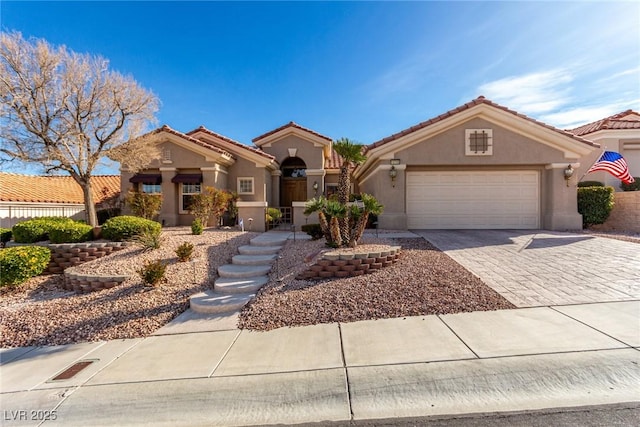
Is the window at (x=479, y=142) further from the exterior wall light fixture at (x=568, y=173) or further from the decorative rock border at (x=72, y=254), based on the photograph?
the decorative rock border at (x=72, y=254)

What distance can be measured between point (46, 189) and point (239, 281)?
58.3ft

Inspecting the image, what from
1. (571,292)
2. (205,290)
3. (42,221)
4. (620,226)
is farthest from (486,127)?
(42,221)

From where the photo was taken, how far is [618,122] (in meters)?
14.3

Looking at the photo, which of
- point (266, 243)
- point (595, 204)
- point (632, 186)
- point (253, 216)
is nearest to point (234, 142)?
point (253, 216)

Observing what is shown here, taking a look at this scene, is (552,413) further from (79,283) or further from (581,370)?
(79,283)

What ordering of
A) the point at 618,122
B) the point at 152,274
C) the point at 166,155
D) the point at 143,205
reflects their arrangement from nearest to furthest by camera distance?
the point at 152,274
the point at 143,205
the point at 166,155
the point at 618,122

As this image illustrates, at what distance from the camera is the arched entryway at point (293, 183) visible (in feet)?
57.8

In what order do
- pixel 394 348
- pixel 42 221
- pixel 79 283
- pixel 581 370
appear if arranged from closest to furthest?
pixel 581 370, pixel 394 348, pixel 79 283, pixel 42 221

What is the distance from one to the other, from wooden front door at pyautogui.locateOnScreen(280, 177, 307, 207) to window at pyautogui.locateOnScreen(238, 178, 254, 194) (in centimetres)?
311

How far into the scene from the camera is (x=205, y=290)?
20.1 ft

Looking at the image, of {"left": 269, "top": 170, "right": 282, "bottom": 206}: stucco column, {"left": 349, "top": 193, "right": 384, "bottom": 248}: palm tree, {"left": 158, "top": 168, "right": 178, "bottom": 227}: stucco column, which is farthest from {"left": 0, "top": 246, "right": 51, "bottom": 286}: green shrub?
{"left": 269, "top": 170, "right": 282, "bottom": 206}: stucco column

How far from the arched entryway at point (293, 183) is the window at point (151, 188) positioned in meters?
6.90

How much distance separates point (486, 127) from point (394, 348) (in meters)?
11.2

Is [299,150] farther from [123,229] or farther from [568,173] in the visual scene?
[568,173]
